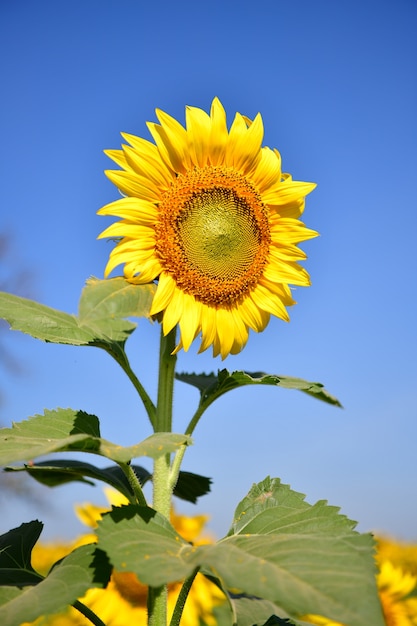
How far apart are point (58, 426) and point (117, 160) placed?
3.28 feet

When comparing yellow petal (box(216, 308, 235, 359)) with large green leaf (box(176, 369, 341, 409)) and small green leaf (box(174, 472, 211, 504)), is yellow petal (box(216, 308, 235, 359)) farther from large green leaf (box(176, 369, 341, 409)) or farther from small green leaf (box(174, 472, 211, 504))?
small green leaf (box(174, 472, 211, 504))

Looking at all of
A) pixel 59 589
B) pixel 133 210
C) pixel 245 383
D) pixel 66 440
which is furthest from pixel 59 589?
pixel 133 210

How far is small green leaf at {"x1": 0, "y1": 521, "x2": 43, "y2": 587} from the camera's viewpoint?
8.85 feet

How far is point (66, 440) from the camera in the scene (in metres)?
2.14

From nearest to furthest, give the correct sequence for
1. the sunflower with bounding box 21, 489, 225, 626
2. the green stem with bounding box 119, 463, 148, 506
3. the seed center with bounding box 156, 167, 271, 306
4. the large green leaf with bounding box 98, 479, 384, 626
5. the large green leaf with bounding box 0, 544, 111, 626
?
1. the large green leaf with bounding box 98, 479, 384, 626
2. the large green leaf with bounding box 0, 544, 111, 626
3. the green stem with bounding box 119, 463, 148, 506
4. the seed center with bounding box 156, 167, 271, 306
5. the sunflower with bounding box 21, 489, 225, 626

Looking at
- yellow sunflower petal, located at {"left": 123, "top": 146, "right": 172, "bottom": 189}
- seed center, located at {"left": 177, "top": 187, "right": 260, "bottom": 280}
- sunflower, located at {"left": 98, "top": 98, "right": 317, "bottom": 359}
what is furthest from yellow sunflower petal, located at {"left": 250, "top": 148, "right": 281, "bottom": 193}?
yellow sunflower petal, located at {"left": 123, "top": 146, "right": 172, "bottom": 189}

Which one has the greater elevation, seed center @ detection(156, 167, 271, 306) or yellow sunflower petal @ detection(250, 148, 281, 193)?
yellow sunflower petal @ detection(250, 148, 281, 193)

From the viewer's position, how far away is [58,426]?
105 inches

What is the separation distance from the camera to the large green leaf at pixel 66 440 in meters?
2.12

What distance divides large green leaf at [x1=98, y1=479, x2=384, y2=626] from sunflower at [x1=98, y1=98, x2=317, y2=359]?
0.71 meters

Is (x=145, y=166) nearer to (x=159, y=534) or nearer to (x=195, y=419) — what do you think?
(x=195, y=419)

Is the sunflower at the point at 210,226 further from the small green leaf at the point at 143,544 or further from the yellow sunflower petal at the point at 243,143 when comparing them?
the small green leaf at the point at 143,544

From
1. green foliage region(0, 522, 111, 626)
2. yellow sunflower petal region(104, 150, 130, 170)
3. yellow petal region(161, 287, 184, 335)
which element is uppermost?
yellow sunflower petal region(104, 150, 130, 170)

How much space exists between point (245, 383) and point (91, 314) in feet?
2.31
